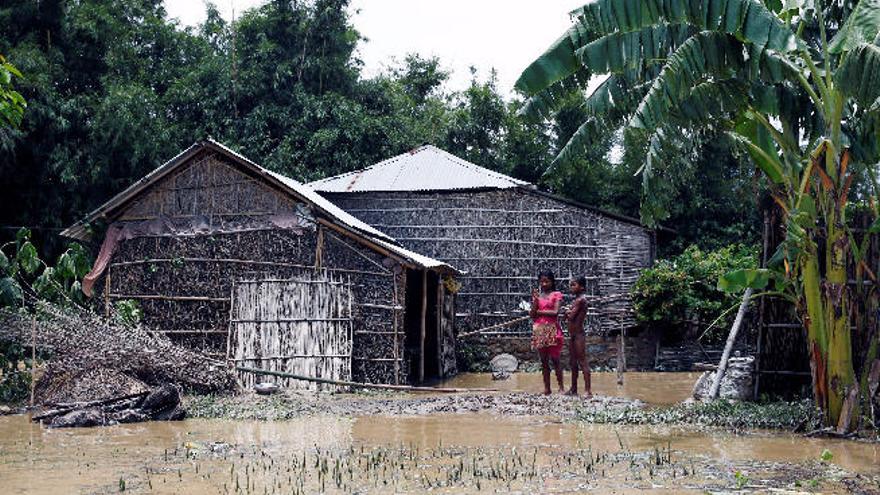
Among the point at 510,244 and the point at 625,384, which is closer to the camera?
the point at 625,384

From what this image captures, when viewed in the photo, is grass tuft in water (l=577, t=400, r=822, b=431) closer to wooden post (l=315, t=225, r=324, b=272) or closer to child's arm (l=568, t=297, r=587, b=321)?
child's arm (l=568, t=297, r=587, b=321)

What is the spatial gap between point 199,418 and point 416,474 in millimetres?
3989

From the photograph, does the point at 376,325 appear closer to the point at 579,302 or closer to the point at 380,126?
the point at 579,302

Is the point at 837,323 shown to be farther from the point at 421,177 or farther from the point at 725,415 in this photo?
the point at 421,177

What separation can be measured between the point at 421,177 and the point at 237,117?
7.82 meters

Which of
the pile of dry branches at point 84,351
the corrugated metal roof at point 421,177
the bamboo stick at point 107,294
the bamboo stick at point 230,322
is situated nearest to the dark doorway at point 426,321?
the corrugated metal roof at point 421,177

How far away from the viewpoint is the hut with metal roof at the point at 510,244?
17.6m

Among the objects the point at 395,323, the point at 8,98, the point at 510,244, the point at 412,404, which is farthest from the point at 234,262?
the point at 510,244

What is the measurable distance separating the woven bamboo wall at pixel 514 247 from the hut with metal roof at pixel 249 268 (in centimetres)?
392

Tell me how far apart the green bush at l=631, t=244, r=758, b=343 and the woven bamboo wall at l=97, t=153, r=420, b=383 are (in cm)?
559

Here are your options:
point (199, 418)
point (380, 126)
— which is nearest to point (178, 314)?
point (199, 418)

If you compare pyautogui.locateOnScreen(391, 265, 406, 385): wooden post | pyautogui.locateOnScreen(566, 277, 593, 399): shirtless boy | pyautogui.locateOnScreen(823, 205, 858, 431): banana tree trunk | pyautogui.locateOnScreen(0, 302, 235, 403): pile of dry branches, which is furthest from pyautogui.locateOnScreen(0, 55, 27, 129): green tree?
pyautogui.locateOnScreen(823, 205, 858, 431): banana tree trunk

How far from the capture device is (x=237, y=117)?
947 inches

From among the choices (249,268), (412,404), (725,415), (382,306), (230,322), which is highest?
(249,268)
